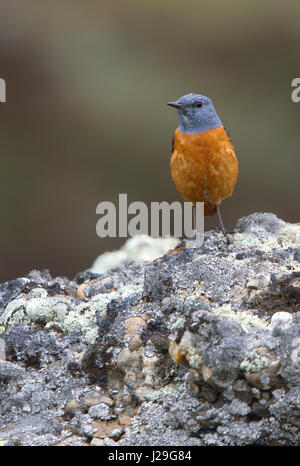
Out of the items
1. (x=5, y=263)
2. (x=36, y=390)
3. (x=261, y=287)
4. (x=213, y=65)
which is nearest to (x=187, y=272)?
(x=261, y=287)

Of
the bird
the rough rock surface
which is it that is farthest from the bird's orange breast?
the rough rock surface

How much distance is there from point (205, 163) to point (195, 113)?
36 centimetres

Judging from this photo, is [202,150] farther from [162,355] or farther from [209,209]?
[162,355]

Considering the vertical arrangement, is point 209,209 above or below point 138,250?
above

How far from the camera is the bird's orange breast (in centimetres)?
449

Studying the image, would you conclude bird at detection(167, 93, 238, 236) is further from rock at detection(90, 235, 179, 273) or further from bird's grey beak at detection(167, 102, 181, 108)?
rock at detection(90, 235, 179, 273)

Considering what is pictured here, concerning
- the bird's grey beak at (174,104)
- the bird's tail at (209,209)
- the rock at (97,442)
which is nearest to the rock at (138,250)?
the bird's tail at (209,209)

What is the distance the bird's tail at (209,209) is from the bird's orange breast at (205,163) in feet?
0.65

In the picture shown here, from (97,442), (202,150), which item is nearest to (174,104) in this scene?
(202,150)

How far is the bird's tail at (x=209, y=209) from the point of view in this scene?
487cm

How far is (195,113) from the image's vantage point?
449cm

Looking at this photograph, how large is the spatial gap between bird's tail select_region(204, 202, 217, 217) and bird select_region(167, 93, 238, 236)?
24 centimetres
